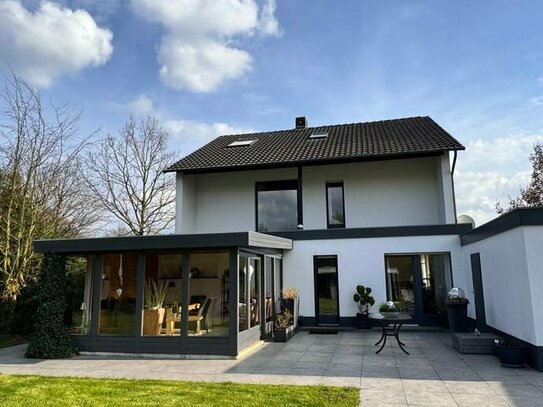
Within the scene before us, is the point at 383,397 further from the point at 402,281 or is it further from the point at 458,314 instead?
the point at 402,281

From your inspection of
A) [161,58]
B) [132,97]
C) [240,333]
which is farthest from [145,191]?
[240,333]

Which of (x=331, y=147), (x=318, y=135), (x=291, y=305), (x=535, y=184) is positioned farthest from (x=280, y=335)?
(x=535, y=184)

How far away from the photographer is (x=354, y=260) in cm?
1214

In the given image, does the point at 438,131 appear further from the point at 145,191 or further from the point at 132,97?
the point at 145,191

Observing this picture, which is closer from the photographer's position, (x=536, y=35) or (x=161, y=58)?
(x=536, y=35)

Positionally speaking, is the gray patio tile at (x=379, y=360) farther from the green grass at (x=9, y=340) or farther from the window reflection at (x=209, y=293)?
the green grass at (x=9, y=340)

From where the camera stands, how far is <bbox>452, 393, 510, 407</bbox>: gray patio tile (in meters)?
5.02

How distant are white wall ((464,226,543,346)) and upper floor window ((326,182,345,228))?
5818 millimetres

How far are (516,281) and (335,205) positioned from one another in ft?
25.6

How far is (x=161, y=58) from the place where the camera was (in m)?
11.5

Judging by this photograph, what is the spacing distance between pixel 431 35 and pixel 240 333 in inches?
346

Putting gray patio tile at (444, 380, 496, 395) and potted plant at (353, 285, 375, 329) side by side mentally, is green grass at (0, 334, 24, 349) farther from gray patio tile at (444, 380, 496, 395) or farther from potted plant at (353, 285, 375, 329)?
gray patio tile at (444, 380, 496, 395)

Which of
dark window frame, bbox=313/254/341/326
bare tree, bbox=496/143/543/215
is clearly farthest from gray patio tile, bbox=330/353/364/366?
bare tree, bbox=496/143/543/215

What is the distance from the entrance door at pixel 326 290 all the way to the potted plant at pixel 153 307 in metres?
5.29
